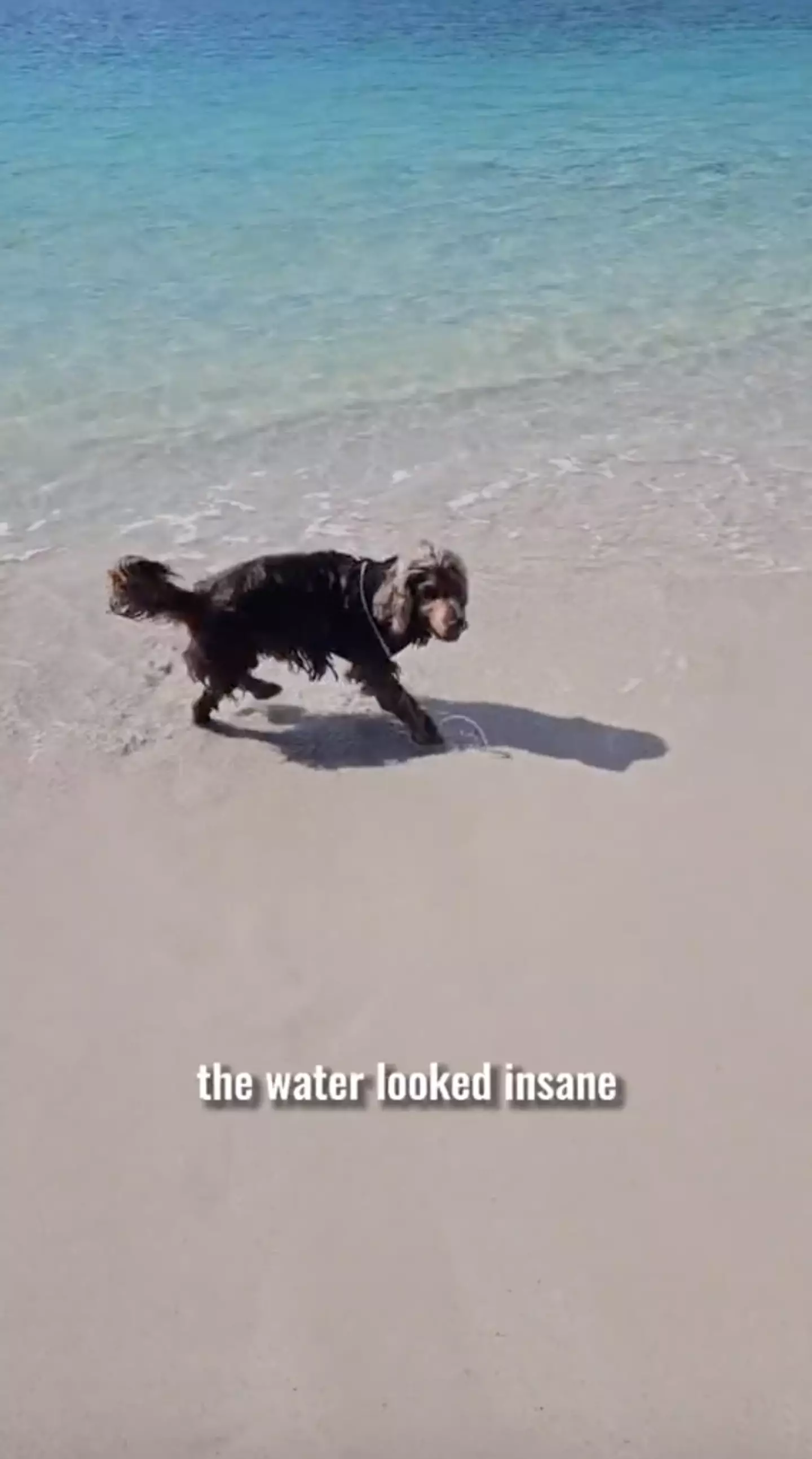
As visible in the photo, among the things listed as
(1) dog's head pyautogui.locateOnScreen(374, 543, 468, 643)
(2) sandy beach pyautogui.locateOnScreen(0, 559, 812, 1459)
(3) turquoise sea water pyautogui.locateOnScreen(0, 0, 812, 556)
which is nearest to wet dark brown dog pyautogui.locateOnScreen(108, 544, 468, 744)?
(1) dog's head pyautogui.locateOnScreen(374, 543, 468, 643)

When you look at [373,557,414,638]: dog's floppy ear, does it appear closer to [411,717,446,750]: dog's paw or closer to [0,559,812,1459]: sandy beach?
[411,717,446,750]: dog's paw

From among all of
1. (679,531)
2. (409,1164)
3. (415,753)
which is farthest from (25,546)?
(409,1164)

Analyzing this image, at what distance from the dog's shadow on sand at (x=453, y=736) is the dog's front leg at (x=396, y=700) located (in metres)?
0.05

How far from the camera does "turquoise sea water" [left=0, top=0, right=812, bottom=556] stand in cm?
780

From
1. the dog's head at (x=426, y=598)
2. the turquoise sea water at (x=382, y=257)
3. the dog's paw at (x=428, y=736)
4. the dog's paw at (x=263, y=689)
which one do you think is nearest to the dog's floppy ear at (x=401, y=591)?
the dog's head at (x=426, y=598)

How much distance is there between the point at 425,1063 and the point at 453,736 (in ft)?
5.32

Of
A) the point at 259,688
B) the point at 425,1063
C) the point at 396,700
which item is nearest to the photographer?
the point at 425,1063

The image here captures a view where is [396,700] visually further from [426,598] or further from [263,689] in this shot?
[263,689]

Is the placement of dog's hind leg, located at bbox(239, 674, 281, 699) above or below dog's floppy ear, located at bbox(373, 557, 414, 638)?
below

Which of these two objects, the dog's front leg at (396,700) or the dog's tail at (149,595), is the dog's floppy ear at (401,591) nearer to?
the dog's front leg at (396,700)

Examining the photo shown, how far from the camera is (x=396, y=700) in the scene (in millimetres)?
5109

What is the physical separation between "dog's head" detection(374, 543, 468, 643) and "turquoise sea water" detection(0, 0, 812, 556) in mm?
2381

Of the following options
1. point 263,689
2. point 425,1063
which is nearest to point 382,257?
point 263,689

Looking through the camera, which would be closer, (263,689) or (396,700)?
(396,700)
